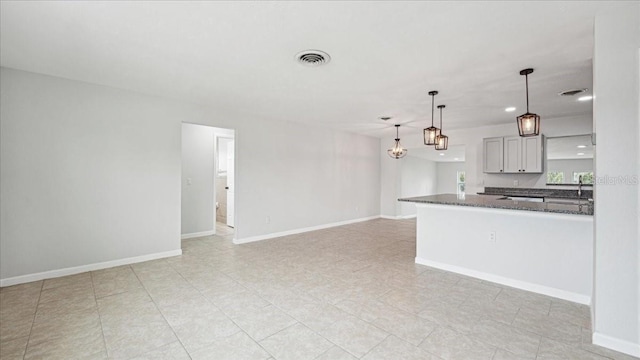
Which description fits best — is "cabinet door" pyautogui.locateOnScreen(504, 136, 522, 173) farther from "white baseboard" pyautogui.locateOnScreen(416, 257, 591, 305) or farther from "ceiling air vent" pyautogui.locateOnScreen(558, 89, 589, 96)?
"white baseboard" pyautogui.locateOnScreen(416, 257, 591, 305)

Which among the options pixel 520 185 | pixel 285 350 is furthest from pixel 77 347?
pixel 520 185

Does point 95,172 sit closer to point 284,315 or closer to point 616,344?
point 284,315

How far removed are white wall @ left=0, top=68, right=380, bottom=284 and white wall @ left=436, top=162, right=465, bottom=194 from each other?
995 cm

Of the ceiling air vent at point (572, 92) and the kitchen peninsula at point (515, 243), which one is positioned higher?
the ceiling air vent at point (572, 92)

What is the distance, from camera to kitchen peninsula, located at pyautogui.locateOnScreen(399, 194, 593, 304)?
9.30ft

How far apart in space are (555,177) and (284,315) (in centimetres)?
Answer: 665

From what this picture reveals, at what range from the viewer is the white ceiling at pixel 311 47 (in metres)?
2.06

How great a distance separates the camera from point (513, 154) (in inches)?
226

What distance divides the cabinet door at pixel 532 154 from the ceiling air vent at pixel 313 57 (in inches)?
192

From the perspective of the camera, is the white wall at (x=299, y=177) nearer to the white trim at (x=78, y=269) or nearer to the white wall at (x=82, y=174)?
the white wall at (x=82, y=174)

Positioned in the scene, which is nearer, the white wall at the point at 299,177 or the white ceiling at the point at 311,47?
the white ceiling at the point at 311,47

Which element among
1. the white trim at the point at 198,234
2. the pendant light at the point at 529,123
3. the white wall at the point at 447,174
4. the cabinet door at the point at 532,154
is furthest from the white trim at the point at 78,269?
the white wall at the point at 447,174

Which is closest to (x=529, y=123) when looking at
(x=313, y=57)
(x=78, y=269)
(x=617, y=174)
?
(x=617, y=174)

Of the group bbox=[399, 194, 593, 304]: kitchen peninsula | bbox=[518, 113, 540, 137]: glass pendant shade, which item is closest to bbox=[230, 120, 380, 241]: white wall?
bbox=[399, 194, 593, 304]: kitchen peninsula
